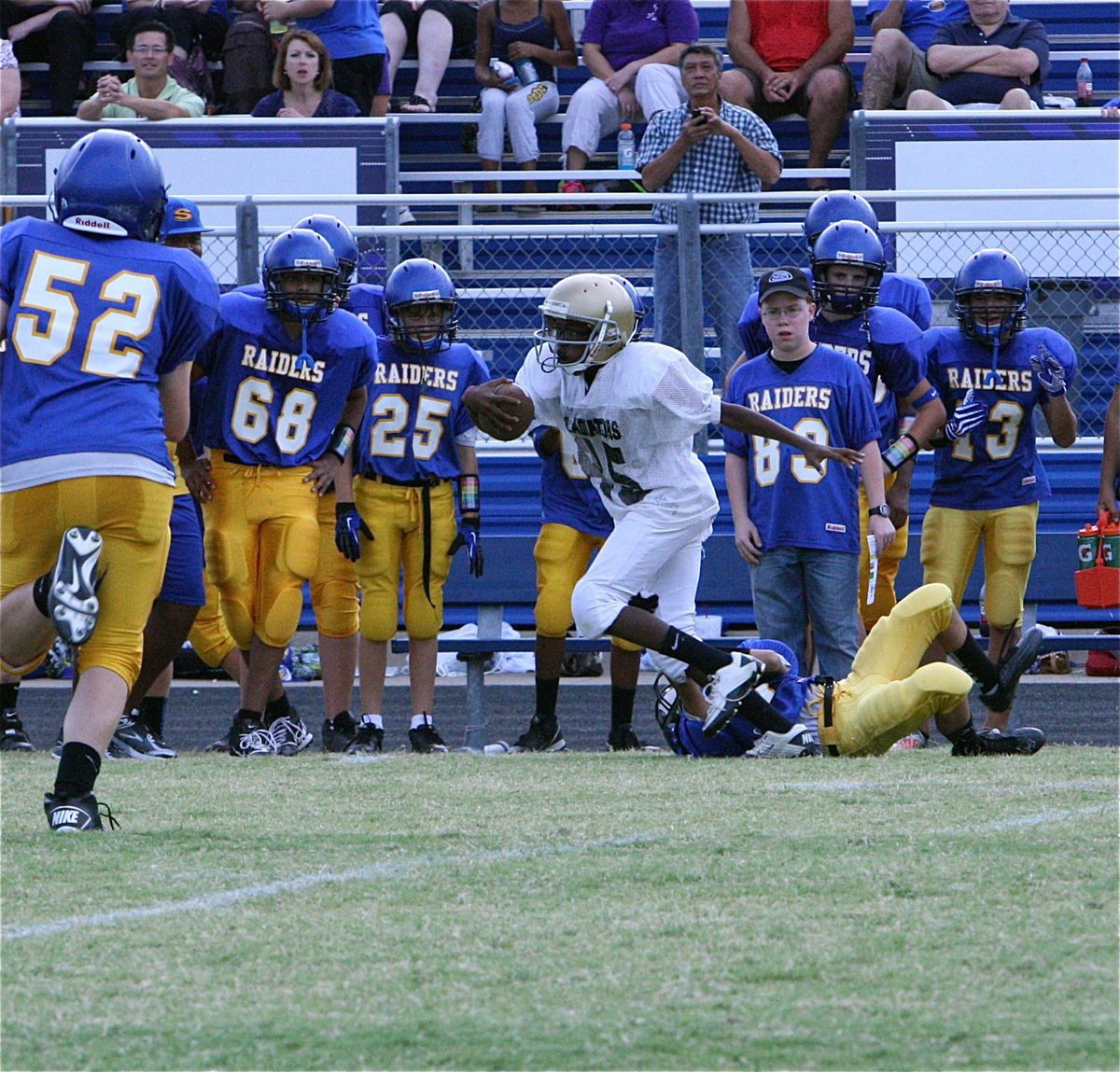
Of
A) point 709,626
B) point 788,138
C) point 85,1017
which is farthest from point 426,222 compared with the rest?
point 85,1017

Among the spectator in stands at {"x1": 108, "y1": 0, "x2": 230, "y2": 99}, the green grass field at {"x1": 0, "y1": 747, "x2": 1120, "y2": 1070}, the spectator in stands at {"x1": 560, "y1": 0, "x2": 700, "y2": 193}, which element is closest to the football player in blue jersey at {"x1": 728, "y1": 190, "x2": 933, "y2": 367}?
the green grass field at {"x1": 0, "y1": 747, "x2": 1120, "y2": 1070}

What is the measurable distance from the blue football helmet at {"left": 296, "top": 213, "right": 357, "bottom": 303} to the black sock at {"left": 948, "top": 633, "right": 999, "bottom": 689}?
2.73 m

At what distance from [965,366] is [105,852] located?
14.5ft

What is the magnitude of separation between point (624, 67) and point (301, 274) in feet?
15.0

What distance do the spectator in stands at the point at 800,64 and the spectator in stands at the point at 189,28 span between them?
10.3 ft

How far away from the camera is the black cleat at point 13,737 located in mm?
6871

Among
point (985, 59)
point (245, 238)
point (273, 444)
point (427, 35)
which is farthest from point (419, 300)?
point (985, 59)

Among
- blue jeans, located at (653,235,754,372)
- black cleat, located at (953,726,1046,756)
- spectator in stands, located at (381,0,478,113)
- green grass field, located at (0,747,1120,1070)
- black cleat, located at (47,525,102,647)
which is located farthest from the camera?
spectator in stands, located at (381,0,478,113)

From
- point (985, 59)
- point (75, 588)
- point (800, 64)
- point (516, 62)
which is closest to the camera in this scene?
point (75, 588)

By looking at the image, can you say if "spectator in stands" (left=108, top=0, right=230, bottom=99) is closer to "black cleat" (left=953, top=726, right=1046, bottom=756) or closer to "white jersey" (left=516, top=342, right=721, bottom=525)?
"white jersey" (left=516, top=342, right=721, bottom=525)

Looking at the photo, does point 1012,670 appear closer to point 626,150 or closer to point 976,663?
point 976,663

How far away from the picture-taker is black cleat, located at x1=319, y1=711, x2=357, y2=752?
7.05m

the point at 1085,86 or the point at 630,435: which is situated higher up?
the point at 1085,86

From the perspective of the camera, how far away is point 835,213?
24.7 ft
